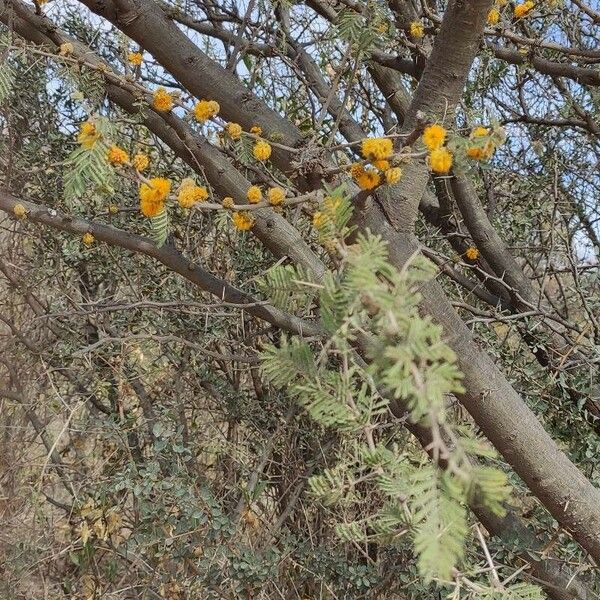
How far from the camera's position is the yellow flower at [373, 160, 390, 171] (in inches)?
34.9

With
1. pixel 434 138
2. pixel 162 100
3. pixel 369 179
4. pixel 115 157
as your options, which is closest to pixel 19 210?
pixel 162 100

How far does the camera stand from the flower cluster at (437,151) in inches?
29.8

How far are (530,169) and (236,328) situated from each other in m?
1.40

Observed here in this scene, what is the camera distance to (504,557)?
1.57 metres

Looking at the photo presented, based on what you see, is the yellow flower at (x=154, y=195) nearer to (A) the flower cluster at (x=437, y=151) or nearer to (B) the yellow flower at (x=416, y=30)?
(A) the flower cluster at (x=437, y=151)

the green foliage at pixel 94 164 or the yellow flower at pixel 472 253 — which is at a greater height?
the yellow flower at pixel 472 253

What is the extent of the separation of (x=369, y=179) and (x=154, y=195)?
0.32 metres

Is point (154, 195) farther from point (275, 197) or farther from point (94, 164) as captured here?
point (275, 197)

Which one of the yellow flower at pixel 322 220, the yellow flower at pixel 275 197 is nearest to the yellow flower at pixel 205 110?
the yellow flower at pixel 275 197

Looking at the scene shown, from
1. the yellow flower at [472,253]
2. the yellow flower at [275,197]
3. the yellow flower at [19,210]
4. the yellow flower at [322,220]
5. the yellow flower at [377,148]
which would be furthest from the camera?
the yellow flower at [472,253]

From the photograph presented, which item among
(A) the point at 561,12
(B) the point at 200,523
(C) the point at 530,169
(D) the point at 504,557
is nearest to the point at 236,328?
(B) the point at 200,523

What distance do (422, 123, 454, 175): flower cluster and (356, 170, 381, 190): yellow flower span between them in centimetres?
15

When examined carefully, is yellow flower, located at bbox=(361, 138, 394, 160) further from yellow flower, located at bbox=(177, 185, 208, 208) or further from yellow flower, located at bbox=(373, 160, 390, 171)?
yellow flower, located at bbox=(177, 185, 208, 208)

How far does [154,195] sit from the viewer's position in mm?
939
